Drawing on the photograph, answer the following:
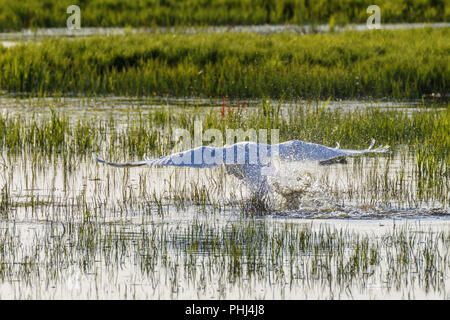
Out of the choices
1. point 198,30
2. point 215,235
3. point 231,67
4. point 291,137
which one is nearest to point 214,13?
point 198,30

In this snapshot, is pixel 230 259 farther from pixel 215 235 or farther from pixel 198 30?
pixel 198 30

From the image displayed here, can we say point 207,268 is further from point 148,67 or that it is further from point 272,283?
point 148,67

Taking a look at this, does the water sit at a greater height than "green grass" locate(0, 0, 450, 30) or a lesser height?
lesser

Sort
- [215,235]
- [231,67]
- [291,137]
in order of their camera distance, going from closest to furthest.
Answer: [215,235], [291,137], [231,67]

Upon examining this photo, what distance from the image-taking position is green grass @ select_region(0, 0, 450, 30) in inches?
877

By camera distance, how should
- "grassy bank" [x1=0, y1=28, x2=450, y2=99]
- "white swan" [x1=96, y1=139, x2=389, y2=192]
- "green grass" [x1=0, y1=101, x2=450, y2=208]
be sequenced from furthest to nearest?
"grassy bank" [x1=0, y1=28, x2=450, y2=99]
"green grass" [x1=0, y1=101, x2=450, y2=208]
"white swan" [x1=96, y1=139, x2=389, y2=192]

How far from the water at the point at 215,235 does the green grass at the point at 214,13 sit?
1469 centimetres

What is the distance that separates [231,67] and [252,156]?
7.86 m

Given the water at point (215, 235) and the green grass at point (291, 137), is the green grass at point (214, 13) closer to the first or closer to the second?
the green grass at point (291, 137)

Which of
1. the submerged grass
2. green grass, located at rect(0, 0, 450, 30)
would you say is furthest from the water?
green grass, located at rect(0, 0, 450, 30)

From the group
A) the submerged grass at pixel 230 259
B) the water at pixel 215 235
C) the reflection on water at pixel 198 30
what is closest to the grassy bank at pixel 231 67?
the reflection on water at pixel 198 30

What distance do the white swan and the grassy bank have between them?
21.0 feet

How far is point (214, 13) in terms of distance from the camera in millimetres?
22750

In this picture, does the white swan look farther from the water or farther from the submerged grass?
the submerged grass
